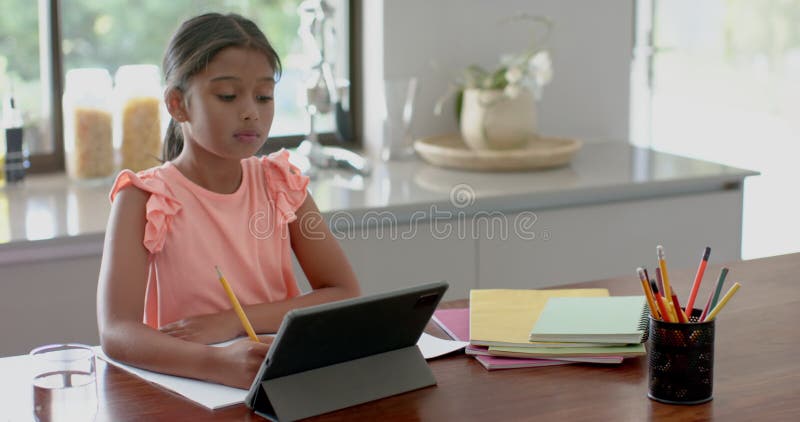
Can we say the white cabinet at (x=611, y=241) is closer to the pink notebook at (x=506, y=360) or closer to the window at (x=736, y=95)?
the window at (x=736, y=95)

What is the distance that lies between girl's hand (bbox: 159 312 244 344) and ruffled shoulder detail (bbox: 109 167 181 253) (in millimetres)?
148

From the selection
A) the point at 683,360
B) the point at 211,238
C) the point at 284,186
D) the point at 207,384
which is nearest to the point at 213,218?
the point at 211,238

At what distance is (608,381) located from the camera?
1394 mm

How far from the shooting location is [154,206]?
166 centimetres

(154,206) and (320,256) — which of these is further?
(320,256)

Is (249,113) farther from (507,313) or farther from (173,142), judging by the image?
(507,313)

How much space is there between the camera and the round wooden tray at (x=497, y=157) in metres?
2.79

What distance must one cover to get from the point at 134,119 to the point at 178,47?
0.96 m

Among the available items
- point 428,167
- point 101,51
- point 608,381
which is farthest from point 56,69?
point 608,381

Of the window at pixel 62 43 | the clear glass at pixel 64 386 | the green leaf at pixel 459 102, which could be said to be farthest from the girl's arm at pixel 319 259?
the green leaf at pixel 459 102

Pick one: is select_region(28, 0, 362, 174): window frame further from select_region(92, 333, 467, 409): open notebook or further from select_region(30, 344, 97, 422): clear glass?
select_region(30, 344, 97, 422): clear glass

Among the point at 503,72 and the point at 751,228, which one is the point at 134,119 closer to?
the point at 503,72

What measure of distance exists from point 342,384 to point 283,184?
0.62 meters

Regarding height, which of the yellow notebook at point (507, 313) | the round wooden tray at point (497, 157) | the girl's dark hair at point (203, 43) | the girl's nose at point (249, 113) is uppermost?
the girl's dark hair at point (203, 43)
